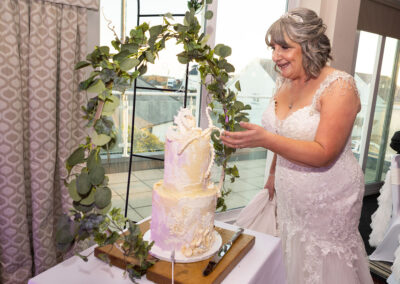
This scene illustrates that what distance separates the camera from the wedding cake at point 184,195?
1009 millimetres

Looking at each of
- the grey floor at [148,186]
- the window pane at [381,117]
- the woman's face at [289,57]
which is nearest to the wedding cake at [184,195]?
the woman's face at [289,57]

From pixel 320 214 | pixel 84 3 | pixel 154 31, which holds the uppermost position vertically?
pixel 84 3

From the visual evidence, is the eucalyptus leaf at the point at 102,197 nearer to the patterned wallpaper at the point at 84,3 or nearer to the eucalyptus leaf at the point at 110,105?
the eucalyptus leaf at the point at 110,105

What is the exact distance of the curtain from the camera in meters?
1.72

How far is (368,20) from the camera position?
12.0 ft

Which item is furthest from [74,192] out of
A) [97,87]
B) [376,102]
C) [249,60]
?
[376,102]

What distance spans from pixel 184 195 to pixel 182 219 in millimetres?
73

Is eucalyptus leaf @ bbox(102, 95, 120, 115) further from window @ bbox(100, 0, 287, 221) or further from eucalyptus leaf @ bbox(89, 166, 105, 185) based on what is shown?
window @ bbox(100, 0, 287, 221)

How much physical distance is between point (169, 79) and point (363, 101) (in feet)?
10.3

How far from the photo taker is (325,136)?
1401 millimetres

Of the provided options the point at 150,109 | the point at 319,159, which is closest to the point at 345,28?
the point at 150,109

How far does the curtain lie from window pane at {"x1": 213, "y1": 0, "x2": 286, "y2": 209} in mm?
1325

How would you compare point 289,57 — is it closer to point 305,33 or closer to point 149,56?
point 305,33

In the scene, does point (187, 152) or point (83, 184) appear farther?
point (187, 152)
